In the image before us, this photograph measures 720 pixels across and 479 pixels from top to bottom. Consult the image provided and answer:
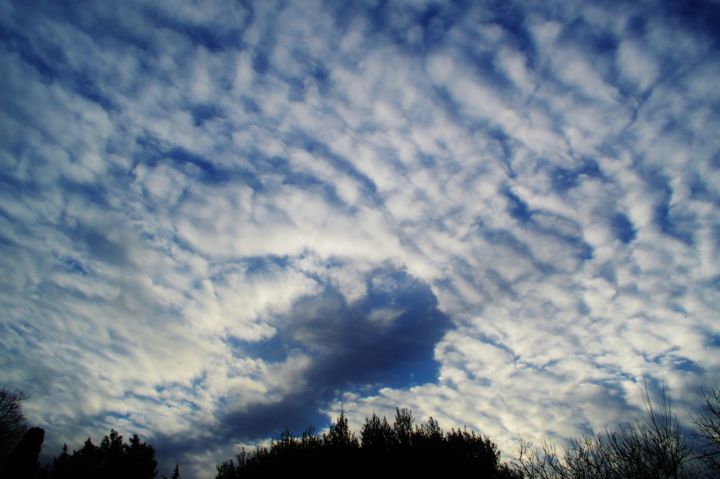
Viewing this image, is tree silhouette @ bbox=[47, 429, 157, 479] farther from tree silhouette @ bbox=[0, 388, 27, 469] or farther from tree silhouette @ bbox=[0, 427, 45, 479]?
tree silhouette @ bbox=[0, 427, 45, 479]

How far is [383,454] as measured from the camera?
23859 mm

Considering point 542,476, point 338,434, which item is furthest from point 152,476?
point 542,476

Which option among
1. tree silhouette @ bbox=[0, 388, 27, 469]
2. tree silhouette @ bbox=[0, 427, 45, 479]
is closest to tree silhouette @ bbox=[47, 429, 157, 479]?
tree silhouette @ bbox=[0, 388, 27, 469]

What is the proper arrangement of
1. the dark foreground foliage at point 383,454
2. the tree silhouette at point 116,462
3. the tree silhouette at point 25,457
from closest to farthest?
1. the tree silhouette at point 25,457
2. the dark foreground foliage at point 383,454
3. the tree silhouette at point 116,462

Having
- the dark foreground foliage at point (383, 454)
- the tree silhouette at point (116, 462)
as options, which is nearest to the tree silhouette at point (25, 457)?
the dark foreground foliage at point (383, 454)

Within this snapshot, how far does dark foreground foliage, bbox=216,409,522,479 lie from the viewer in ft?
74.1

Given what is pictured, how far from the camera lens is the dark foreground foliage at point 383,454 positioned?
22.6 m

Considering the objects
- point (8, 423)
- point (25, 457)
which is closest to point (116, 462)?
point (8, 423)

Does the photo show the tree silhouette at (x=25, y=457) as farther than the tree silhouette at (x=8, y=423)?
No

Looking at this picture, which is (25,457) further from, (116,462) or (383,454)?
(116,462)

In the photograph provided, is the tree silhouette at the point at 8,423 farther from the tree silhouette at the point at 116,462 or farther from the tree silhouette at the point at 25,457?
the tree silhouette at the point at 25,457

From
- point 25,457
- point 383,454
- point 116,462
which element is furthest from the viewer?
point 116,462

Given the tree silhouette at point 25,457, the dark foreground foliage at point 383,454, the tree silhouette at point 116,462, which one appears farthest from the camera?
the tree silhouette at point 116,462

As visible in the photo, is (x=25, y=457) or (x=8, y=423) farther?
(x=8, y=423)
